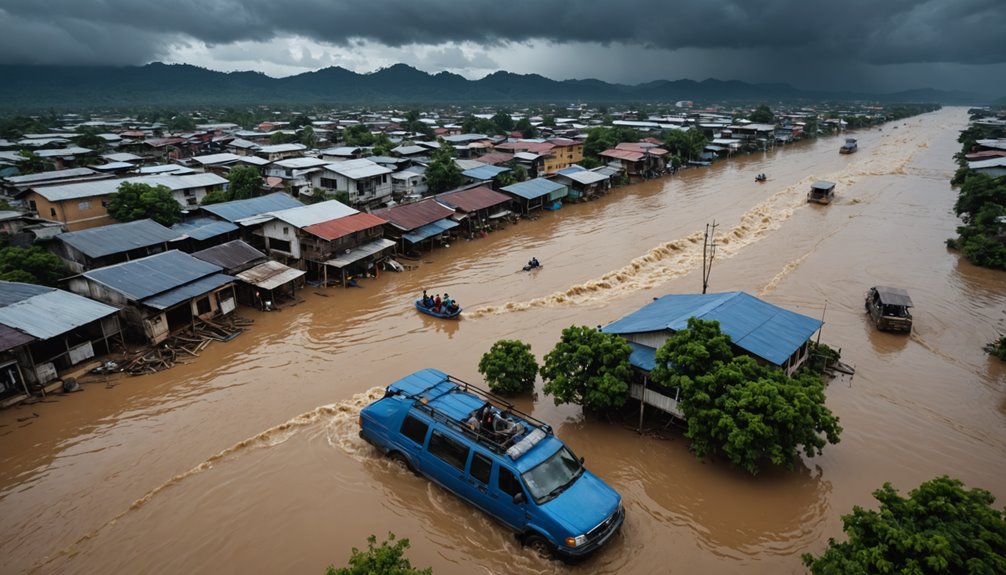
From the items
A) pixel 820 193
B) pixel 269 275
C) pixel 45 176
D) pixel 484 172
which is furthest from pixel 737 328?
pixel 45 176

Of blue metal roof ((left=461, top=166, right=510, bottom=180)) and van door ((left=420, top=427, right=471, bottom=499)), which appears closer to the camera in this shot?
van door ((left=420, top=427, right=471, bottom=499))

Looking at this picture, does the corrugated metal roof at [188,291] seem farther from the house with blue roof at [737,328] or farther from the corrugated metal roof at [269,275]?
the house with blue roof at [737,328]

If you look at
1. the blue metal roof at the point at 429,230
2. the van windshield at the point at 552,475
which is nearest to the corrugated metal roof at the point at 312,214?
the blue metal roof at the point at 429,230

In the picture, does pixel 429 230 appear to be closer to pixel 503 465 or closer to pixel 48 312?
pixel 48 312

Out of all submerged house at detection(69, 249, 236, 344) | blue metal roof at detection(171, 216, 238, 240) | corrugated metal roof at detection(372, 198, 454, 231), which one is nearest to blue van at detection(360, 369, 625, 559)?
submerged house at detection(69, 249, 236, 344)

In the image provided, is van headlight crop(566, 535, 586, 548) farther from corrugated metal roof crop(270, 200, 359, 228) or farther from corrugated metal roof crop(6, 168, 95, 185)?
corrugated metal roof crop(6, 168, 95, 185)

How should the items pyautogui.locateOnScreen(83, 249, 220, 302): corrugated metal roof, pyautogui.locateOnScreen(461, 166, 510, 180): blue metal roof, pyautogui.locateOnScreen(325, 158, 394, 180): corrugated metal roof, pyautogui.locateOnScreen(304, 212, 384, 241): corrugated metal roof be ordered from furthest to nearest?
pyautogui.locateOnScreen(461, 166, 510, 180): blue metal roof < pyautogui.locateOnScreen(325, 158, 394, 180): corrugated metal roof < pyautogui.locateOnScreen(304, 212, 384, 241): corrugated metal roof < pyautogui.locateOnScreen(83, 249, 220, 302): corrugated metal roof

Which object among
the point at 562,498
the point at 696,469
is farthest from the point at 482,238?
the point at 562,498

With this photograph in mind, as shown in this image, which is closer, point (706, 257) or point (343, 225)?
point (343, 225)
